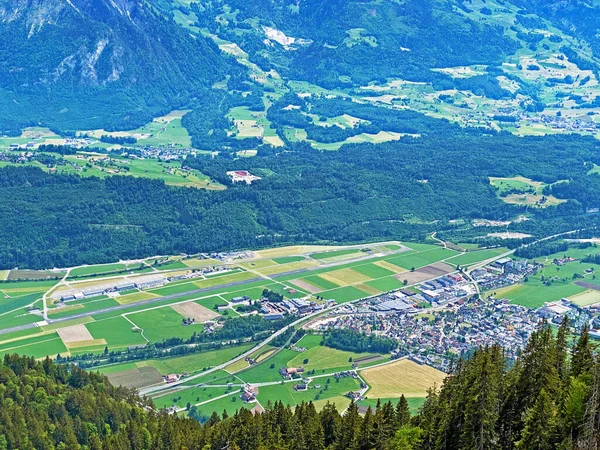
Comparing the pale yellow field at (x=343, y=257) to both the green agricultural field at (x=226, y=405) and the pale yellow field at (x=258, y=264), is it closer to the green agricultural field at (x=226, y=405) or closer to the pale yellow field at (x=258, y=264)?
the pale yellow field at (x=258, y=264)

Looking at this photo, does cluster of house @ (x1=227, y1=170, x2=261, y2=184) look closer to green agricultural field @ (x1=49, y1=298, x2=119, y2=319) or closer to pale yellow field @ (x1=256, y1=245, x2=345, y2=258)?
pale yellow field @ (x1=256, y1=245, x2=345, y2=258)

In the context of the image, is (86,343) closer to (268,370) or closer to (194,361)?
(194,361)

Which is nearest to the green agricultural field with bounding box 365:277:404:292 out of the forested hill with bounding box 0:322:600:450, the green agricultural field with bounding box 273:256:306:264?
the green agricultural field with bounding box 273:256:306:264

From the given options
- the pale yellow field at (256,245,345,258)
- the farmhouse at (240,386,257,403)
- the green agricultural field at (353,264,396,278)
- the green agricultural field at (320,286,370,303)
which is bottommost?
the farmhouse at (240,386,257,403)

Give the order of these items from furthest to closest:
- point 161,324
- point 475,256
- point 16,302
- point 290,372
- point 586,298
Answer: point 475,256 → point 586,298 → point 16,302 → point 161,324 → point 290,372

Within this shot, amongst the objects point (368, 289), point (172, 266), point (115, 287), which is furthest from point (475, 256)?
point (115, 287)
